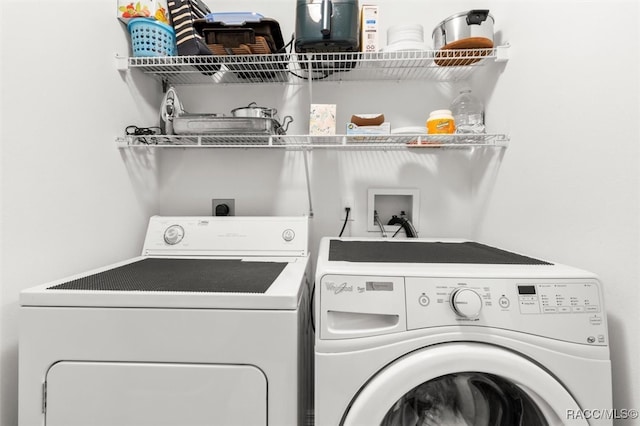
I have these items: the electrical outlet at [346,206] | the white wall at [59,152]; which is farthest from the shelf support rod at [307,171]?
the white wall at [59,152]

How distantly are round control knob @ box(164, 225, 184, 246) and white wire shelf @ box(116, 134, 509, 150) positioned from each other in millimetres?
377

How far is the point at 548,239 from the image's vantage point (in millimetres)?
1036

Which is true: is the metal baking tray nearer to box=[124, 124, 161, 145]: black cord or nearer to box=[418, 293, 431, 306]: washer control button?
box=[124, 124, 161, 145]: black cord

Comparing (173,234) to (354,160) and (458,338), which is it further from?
(458,338)

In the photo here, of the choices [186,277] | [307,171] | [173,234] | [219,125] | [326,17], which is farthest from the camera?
[307,171]

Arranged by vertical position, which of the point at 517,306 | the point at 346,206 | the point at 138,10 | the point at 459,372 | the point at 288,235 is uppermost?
the point at 138,10

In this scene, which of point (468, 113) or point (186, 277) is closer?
point (186, 277)

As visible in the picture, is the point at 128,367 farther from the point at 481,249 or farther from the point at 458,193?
the point at 458,193

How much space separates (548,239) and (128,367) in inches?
53.0

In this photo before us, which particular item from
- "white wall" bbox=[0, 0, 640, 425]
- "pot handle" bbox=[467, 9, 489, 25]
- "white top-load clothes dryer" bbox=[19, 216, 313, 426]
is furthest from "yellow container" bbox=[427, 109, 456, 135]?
"white top-load clothes dryer" bbox=[19, 216, 313, 426]

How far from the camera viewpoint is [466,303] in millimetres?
721

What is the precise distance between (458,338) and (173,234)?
1.22 meters

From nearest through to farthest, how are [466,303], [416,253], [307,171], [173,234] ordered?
[466,303]
[416,253]
[173,234]
[307,171]

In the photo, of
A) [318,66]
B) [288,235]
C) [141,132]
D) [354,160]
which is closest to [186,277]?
[288,235]
